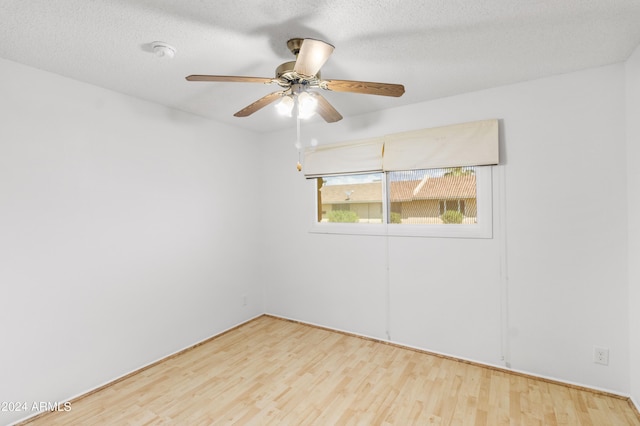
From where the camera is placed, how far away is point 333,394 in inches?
92.4

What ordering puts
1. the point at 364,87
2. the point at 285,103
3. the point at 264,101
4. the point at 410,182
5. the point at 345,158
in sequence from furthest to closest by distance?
the point at 345,158 < the point at 410,182 < the point at 264,101 < the point at 285,103 < the point at 364,87

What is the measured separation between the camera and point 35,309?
7.02 feet

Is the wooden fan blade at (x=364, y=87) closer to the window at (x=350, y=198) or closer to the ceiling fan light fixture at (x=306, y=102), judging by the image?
the ceiling fan light fixture at (x=306, y=102)

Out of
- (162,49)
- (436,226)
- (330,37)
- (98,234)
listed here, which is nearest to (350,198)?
(436,226)

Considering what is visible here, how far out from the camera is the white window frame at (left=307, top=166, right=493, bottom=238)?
2686 millimetres

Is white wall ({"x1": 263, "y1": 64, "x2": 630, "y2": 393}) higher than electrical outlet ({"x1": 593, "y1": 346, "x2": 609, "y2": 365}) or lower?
higher

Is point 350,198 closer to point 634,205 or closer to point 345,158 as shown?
point 345,158

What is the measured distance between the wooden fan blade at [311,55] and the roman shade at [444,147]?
162cm

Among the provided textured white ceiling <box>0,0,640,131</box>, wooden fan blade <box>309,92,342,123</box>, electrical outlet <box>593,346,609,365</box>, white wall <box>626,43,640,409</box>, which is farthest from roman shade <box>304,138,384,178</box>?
electrical outlet <box>593,346,609,365</box>

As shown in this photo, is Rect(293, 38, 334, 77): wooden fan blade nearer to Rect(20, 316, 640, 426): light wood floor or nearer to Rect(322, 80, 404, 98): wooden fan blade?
Rect(322, 80, 404, 98): wooden fan blade

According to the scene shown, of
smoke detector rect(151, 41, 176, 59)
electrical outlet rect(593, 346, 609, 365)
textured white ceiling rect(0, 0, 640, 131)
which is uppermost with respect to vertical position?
textured white ceiling rect(0, 0, 640, 131)

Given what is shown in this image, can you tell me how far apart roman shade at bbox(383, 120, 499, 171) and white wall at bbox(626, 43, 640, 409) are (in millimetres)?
807

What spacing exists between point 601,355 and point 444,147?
197cm

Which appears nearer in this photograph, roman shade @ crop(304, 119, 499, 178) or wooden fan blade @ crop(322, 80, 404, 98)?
wooden fan blade @ crop(322, 80, 404, 98)
